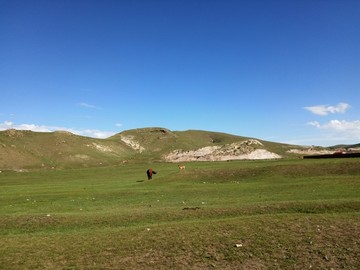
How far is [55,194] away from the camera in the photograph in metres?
36.7

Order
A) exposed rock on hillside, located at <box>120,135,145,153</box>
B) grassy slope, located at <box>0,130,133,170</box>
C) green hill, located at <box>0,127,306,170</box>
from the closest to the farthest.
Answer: grassy slope, located at <box>0,130,133,170</box>
green hill, located at <box>0,127,306,170</box>
exposed rock on hillside, located at <box>120,135,145,153</box>

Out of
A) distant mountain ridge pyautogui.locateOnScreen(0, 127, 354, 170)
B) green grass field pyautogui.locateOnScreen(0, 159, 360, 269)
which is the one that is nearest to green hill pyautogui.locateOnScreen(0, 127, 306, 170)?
distant mountain ridge pyautogui.locateOnScreen(0, 127, 354, 170)

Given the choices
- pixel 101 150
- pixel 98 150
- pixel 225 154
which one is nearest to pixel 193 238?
pixel 98 150

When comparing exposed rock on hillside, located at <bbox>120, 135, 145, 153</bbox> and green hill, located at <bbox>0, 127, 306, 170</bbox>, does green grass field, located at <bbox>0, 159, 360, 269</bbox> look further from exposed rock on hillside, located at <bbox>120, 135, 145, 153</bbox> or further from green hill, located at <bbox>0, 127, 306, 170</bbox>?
exposed rock on hillside, located at <bbox>120, 135, 145, 153</bbox>

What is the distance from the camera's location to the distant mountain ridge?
122 metres

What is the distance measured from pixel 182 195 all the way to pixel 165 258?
18403 millimetres

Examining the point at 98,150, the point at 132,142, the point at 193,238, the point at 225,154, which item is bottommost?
the point at 193,238

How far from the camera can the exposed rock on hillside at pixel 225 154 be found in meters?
154

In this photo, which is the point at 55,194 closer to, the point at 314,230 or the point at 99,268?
the point at 99,268

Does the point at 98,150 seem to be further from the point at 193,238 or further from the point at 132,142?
the point at 193,238

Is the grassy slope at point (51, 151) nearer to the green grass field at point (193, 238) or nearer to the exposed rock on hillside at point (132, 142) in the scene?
the exposed rock on hillside at point (132, 142)

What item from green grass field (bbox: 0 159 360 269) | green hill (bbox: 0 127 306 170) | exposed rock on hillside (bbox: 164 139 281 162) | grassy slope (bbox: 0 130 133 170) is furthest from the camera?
exposed rock on hillside (bbox: 164 139 281 162)

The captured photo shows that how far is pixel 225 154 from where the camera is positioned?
157 m

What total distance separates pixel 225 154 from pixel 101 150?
179 feet
